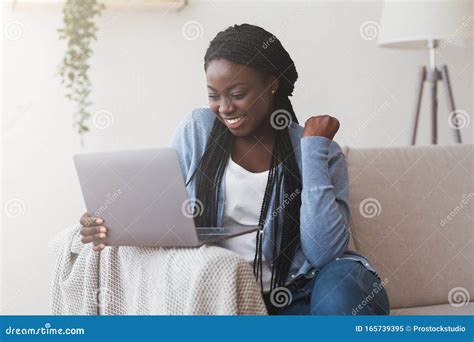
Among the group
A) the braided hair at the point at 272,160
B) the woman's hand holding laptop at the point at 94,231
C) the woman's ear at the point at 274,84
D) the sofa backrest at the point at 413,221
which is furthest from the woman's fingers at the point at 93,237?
the sofa backrest at the point at 413,221

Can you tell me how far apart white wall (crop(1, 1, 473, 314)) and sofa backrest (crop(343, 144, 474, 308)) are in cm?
30

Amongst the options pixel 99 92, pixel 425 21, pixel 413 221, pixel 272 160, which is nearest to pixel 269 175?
pixel 272 160

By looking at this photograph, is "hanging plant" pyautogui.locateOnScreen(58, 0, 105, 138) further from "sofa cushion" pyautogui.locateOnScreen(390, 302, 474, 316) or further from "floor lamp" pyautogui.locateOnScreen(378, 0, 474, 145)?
"sofa cushion" pyautogui.locateOnScreen(390, 302, 474, 316)

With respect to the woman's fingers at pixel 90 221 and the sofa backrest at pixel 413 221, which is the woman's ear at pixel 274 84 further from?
the woman's fingers at pixel 90 221

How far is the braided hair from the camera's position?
162cm

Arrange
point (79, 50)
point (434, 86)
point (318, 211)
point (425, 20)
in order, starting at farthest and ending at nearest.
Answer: point (434, 86) → point (425, 20) → point (79, 50) → point (318, 211)

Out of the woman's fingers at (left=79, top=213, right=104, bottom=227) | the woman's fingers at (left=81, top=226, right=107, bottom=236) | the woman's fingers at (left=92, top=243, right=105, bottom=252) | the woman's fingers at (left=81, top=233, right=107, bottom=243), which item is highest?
the woman's fingers at (left=79, top=213, right=104, bottom=227)

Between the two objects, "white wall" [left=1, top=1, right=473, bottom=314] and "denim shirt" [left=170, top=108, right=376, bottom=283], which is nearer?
"denim shirt" [left=170, top=108, right=376, bottom=283]

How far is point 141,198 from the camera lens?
142cm

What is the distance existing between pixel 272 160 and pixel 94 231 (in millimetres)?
427

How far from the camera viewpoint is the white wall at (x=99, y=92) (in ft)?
6.97

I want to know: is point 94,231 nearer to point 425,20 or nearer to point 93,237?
point 93,237

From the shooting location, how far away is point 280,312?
1.59 m

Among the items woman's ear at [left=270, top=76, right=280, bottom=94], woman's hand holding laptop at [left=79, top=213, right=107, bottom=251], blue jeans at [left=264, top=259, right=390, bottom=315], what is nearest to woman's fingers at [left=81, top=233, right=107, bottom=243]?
woman's hand holding laptop at [left=79, top=213, right=107, bottom=251]
